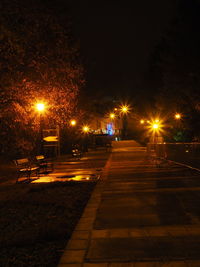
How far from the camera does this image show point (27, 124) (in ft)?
50.9

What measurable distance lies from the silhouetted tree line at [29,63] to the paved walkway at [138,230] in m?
5.00

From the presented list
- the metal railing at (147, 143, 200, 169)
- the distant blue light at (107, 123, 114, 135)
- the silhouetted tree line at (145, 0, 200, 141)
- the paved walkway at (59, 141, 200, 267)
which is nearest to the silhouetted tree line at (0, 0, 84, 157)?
the paved walkway at (59, 141, 200, 267)

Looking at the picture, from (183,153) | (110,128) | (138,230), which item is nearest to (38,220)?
(138,230)

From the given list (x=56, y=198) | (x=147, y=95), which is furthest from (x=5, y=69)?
(x=147, y=95)

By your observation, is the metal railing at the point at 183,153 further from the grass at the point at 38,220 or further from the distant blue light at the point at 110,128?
the distant blue light at the point at 110,128

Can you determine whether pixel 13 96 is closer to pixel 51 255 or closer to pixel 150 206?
pixel 150 206

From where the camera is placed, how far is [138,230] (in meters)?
5.58

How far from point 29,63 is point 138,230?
7.96 metres

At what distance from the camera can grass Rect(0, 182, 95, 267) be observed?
4.76 meters

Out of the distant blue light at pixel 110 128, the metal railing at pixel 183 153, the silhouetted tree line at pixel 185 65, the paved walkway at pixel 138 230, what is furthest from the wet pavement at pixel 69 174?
the distant blue light at pixel 110 128

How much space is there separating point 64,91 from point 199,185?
26.9 ft

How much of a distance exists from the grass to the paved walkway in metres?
0.31

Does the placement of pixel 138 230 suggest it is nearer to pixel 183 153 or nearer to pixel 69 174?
pixel 183 153

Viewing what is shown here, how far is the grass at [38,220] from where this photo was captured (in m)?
4.76
